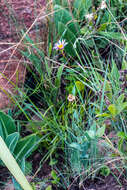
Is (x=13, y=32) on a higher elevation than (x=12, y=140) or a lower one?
higher

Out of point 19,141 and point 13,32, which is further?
point 13,32

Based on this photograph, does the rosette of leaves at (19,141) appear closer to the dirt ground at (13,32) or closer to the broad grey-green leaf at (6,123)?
the broad grey-green leaf at (6,123)

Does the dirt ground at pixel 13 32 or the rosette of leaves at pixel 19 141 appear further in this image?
the dirt ground at pixel 13 32

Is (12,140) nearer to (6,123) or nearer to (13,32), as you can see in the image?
(6,123)

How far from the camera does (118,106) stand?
91cm

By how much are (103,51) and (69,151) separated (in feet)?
2.11

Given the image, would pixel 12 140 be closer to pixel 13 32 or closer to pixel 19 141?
pixel 19 141

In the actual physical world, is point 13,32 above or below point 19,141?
above

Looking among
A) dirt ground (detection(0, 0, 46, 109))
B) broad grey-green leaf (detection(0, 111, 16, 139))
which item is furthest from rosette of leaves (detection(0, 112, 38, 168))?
dirt ground (detection(0, 0, 46, 109))

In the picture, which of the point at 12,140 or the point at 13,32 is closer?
the point at 12,140

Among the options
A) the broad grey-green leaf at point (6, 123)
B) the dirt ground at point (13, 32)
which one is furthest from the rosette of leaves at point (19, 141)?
the dirt ground at point (13, 32)

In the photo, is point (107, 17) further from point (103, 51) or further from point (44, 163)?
point (44, 163)

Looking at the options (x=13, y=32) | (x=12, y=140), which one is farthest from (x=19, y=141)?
(x=13, y=32)

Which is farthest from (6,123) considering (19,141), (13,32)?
(13,32)
